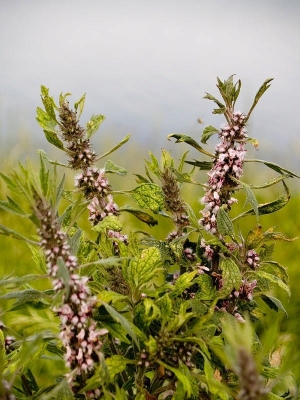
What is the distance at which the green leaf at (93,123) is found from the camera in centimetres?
102

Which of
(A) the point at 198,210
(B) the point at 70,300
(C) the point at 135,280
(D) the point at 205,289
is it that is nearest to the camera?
(B) the point at 70,300

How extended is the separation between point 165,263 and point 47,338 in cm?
26

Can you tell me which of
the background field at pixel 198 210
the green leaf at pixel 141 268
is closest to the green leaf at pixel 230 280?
the green leaf at pixel 141 268

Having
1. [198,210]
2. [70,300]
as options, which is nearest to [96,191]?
[70,300]

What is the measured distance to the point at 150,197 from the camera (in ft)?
3.22

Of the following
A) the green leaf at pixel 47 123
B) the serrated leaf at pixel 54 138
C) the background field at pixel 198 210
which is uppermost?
the green leaf at pixel 47 123

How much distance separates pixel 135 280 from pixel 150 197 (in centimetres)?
21

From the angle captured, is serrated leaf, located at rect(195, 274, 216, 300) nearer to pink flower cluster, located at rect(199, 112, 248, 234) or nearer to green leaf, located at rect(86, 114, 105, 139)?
pink flower cluster, located at rect(199, 112, 248, 234)

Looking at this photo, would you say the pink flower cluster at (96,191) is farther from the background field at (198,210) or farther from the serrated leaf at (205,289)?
the background field at (198,210)

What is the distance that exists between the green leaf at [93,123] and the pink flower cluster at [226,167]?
9.0 inches

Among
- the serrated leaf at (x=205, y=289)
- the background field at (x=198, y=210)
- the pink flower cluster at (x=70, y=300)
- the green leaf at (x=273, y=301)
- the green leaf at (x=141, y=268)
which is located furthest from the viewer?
the background field at (x=198, y=210)

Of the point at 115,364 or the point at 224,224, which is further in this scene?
the point at 224,224

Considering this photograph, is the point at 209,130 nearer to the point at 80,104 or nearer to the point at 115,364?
the point at 80,104

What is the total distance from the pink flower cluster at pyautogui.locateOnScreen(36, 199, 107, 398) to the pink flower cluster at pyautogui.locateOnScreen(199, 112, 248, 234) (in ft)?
1.05
